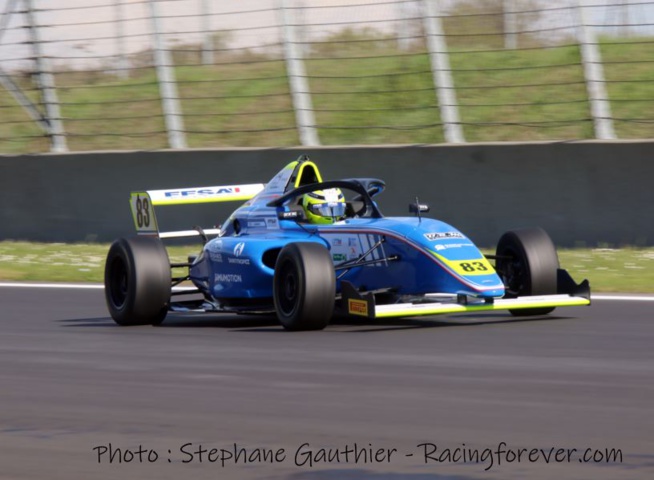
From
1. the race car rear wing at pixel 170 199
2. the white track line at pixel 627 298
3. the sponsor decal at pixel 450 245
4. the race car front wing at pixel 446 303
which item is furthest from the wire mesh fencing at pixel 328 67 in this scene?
the sponsor decal at pixel 450 245

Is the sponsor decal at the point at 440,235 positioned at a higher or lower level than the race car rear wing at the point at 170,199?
lower

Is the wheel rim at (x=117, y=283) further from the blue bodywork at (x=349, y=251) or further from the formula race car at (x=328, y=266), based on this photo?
the blue bodywork at (x=349, y=251)

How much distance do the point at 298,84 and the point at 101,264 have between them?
3.47 m

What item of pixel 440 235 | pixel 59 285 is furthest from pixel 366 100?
pixel 440 235

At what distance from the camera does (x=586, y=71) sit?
15812 millimetres

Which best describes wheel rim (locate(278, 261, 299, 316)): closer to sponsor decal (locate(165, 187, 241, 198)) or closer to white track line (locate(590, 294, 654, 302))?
sponsor decal (locate(165, 187, 241, 198))

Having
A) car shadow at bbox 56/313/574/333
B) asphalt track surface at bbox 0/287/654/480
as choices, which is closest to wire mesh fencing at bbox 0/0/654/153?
car shadow at bbox 56/313/574/333

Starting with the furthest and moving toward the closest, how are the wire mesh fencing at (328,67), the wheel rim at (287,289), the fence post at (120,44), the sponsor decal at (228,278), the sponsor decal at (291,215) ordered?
the fence post at (120,44) → the wire mesh fencing at (328,67) → the sponsor decal at (291,215) → the sponsor decal at (228,278) → the wheel rim at (287,289)

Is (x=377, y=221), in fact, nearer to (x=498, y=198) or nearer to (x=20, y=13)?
(x=498, y=198)

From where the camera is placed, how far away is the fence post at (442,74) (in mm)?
16281

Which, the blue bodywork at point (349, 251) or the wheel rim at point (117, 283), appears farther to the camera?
the wheel rim at point (117, 283)

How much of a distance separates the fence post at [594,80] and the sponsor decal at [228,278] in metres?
6.05

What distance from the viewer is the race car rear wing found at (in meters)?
12.1

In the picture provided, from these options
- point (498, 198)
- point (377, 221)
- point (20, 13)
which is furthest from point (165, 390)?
point (20, 13)
